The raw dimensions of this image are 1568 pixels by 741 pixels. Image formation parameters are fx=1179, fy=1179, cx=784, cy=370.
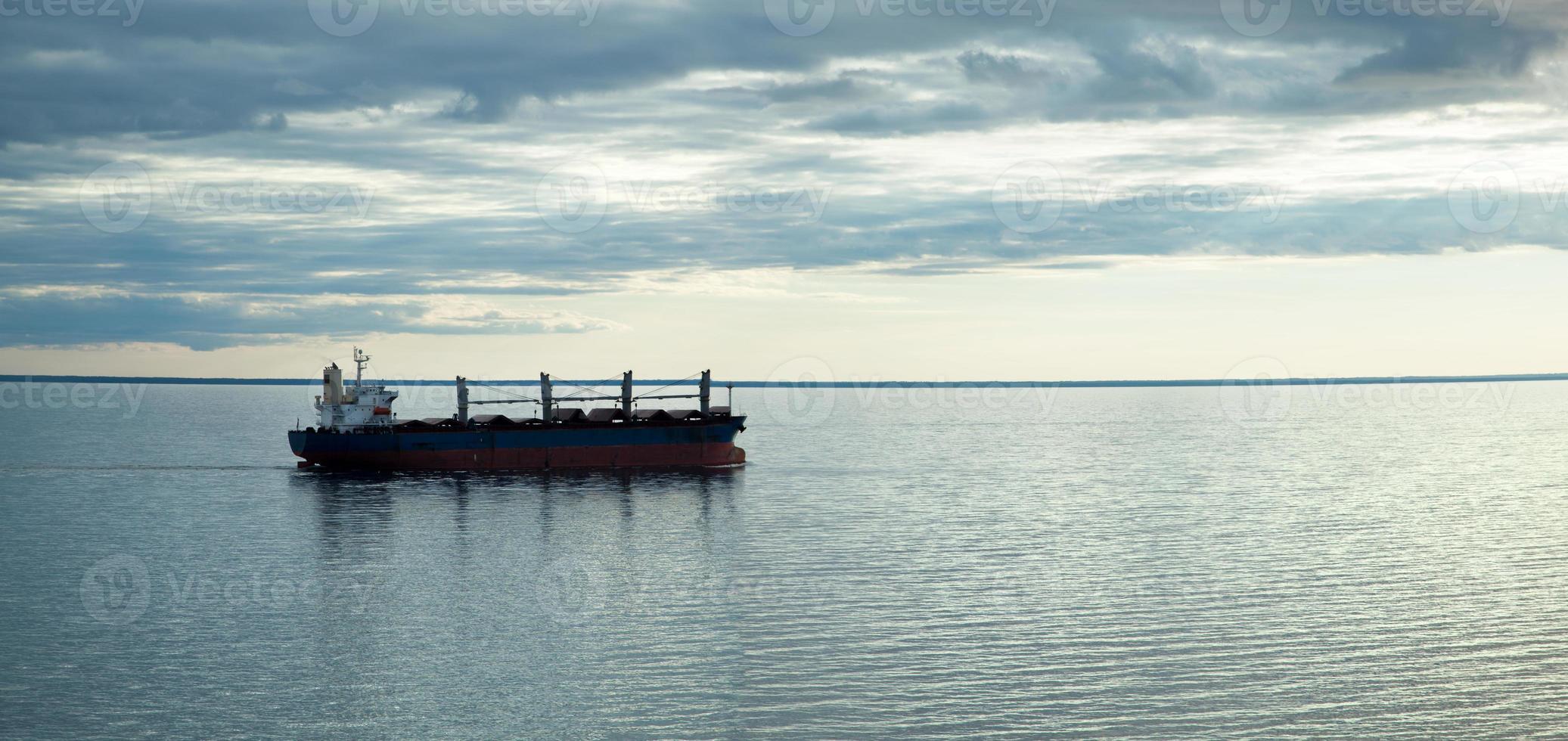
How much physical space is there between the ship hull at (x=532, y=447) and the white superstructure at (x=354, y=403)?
98.7 inches

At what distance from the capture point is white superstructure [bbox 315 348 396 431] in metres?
106

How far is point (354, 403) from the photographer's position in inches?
4215

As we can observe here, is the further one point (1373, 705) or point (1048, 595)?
point (1048, 595)

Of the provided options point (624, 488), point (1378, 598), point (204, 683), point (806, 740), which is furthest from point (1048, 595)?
point (624, 488)

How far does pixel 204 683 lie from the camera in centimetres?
3591

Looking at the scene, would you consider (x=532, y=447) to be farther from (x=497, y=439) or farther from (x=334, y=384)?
(x=334, y=384)

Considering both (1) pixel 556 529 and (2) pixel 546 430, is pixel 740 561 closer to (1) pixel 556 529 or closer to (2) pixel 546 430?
(1) pixel 556 529

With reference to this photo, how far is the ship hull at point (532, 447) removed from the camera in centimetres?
10288

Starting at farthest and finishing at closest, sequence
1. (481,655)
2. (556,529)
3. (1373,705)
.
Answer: (556,529)
(481,655)
(1373,705)

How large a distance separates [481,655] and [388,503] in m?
47.8

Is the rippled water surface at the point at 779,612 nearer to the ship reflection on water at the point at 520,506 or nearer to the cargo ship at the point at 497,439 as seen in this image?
the ship reflection on water at the point at 520,506

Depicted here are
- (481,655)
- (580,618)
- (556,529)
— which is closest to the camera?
(481,655)

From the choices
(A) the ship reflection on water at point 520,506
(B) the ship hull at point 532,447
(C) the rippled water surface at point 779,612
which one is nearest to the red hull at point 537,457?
(B) the ship hull at point 532,447

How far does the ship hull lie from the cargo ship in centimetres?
7
